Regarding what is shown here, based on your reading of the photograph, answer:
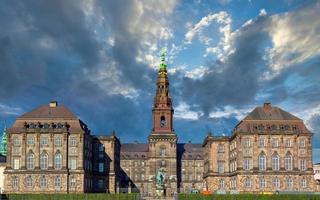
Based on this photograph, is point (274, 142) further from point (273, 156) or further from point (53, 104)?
point (53, 104)

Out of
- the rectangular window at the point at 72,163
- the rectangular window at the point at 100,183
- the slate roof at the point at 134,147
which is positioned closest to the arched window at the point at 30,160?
the rectangular window at the point at 72,163

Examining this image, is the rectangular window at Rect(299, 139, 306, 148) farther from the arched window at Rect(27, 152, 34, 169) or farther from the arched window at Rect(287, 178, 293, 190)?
the arched window at Rect(27, 152, 34, 169)

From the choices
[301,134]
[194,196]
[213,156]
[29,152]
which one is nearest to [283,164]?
[301,134]

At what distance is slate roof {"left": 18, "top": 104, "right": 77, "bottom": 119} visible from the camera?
4653 inches

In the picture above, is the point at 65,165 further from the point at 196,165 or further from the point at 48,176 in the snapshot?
the point at 196,165

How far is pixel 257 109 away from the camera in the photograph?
4909 inches

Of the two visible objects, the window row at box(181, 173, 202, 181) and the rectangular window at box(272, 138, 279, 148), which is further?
the window row at box(181, 173, 202, 181)

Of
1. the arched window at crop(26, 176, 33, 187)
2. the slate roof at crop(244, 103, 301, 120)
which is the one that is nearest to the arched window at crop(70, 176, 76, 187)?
the arched window at crop(26, 176, 33, 187)

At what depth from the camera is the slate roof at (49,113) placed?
118 meters

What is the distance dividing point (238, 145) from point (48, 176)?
4060 cm

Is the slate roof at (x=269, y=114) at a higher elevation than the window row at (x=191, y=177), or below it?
higher

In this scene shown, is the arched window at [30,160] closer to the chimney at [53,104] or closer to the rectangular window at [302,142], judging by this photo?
the chimney at [53,104]

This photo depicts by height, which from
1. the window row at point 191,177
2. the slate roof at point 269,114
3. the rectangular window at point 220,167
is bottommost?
the window row at point 191,177

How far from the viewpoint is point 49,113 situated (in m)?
119
